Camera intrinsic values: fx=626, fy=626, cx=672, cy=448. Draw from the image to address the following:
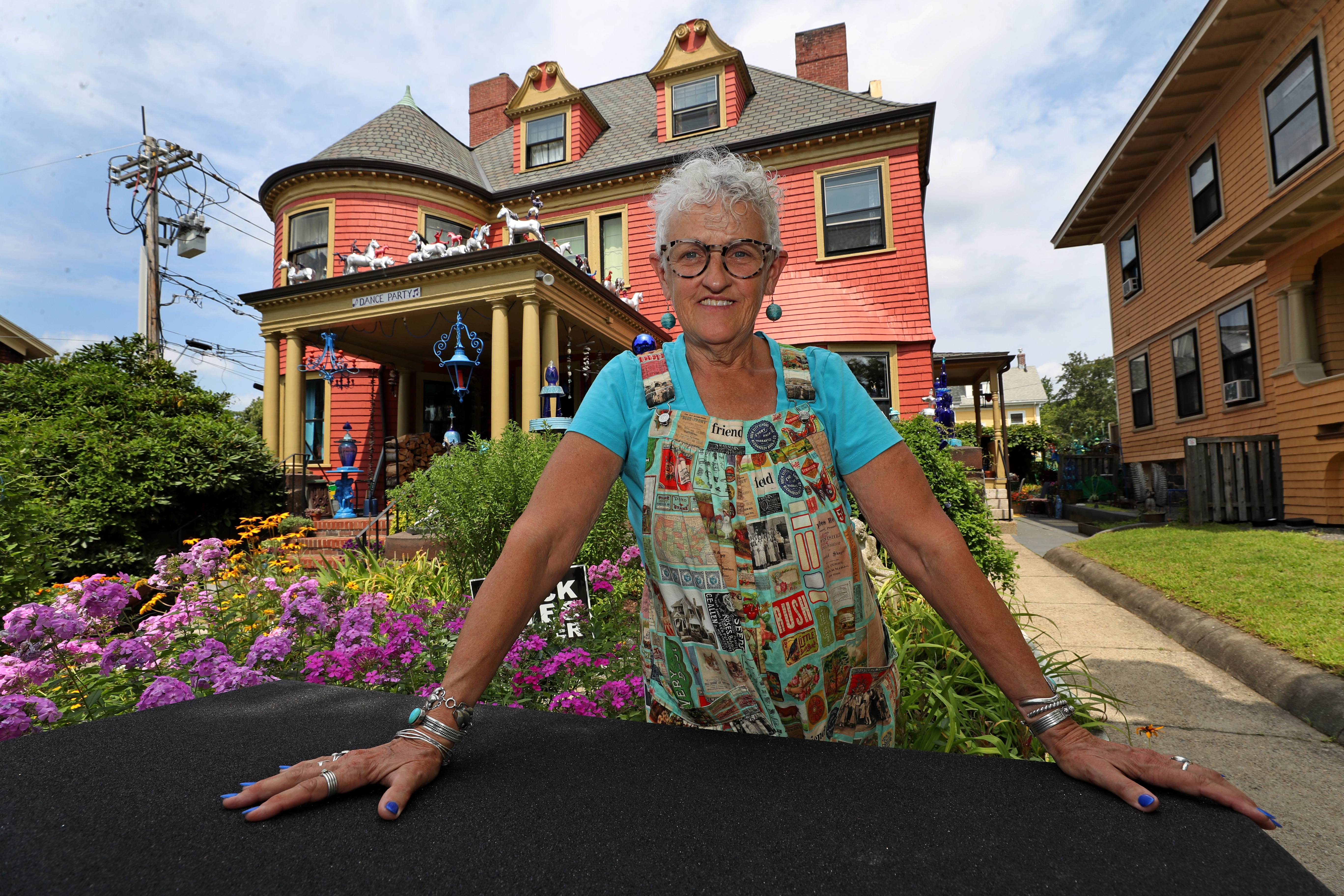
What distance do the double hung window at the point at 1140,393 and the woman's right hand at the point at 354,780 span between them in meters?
16.7

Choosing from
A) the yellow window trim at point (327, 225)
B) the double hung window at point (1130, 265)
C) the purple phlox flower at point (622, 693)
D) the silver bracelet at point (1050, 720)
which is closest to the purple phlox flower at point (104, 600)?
the purple phlox flower at point (622, 693)

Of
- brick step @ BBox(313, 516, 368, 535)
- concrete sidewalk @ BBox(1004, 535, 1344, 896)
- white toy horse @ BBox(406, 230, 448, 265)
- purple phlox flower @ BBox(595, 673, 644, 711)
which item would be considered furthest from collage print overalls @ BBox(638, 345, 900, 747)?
white toy horse @ BBox(406, 230, 448, 265)

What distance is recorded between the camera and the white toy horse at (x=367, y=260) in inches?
382

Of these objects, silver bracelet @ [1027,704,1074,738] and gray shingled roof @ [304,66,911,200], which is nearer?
silver bracelet @ [1027,704,1074,738]

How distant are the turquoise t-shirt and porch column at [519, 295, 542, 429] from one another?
747 centimetres

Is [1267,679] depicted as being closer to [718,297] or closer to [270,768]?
[718,297]

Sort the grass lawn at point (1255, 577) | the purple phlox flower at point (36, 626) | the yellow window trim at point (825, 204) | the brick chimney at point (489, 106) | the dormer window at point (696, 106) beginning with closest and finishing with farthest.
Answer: the purple phlox flower at point (36, 626)
the grass lawn at point (1255, 577)
the yellow window trim at point (825, 204)
the dormer window at point (696, 106)
the brick chimney at point (489, 106)

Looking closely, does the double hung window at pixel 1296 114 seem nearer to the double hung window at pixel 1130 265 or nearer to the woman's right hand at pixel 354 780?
the double hung window at pixel 1130 265

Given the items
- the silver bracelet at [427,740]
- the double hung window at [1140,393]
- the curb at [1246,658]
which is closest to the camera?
the silver bracelet at [427,740]

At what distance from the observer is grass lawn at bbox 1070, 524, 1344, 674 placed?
13.7 ft

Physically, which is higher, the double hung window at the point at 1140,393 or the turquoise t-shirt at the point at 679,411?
the double hung window at the point at 1140,393

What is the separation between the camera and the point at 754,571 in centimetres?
130

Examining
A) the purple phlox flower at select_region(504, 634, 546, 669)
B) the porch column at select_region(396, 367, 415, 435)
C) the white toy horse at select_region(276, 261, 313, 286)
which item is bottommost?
the purple phlox flower at select_region(504, 634, 546, 669)

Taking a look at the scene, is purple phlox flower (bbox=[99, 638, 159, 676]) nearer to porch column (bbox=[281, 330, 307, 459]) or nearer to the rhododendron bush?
the rhododendron bush
